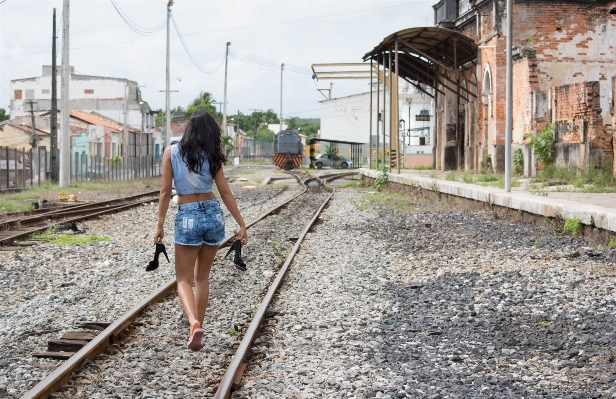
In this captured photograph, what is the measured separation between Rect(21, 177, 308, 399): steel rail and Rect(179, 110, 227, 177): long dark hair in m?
1.51

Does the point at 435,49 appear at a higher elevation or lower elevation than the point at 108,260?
higher

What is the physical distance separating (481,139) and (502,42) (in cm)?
402

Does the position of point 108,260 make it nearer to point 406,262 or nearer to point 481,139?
point 406,262

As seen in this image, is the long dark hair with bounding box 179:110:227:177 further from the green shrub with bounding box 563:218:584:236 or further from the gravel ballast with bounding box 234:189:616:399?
the green shrub with bounding box 563:218:584:236

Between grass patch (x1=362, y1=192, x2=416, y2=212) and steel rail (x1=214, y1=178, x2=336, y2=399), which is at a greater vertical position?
grass patch (x1=362, y1=192, x2=416, y2=212)

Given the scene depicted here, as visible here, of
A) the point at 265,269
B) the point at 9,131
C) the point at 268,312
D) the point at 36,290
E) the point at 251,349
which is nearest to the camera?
the point at 251,349

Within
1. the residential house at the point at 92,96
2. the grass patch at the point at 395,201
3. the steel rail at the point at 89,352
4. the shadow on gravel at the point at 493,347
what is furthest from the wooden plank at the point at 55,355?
the residential house at the point at 92,96

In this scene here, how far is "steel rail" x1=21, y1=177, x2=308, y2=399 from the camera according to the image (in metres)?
4.55

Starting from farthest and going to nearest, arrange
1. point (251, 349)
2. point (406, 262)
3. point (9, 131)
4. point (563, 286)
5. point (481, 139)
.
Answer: point (9, 131) < point (481, 139) < point (406, 262) < point (563, 286) < point (251, 349)

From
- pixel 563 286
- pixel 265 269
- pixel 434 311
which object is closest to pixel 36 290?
pixel 265 269

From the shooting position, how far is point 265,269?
972 cm

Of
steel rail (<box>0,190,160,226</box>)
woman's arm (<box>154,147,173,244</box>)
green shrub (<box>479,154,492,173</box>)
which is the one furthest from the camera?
green shrub (<box>479,154,492,173</box>)

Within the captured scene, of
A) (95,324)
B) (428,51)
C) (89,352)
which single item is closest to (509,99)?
(95,324)

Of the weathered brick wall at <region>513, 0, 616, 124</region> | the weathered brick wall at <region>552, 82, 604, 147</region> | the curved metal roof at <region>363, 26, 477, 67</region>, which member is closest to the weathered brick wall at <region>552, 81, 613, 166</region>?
the weathered brick wall at <region>552, 82, 604, 147</region>
